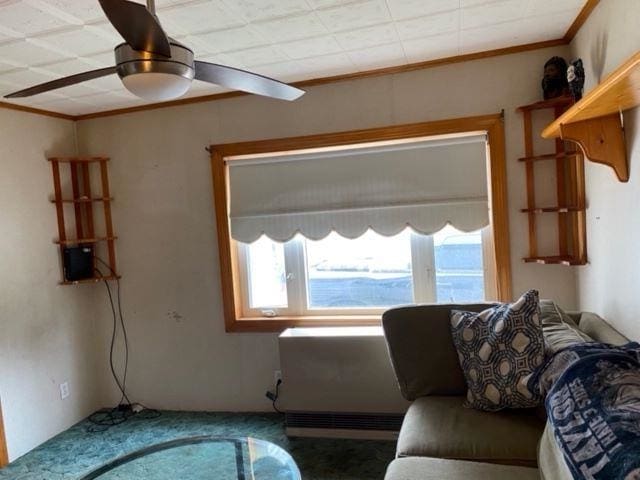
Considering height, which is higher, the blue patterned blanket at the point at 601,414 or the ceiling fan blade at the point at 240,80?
the ceiling fan blade at the point at 240,80

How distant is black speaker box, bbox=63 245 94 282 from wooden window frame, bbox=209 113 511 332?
1026mm

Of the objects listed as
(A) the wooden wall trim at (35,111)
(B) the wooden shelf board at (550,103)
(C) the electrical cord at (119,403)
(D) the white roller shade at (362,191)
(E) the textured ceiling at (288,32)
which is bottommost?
(C) the electrical cord at (119,403)

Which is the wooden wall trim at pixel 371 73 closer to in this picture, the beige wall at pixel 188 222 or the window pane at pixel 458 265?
the beige wall at pixel 188 222

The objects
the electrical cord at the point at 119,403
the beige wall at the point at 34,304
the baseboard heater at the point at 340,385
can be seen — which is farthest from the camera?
the electrical cord at the point at 119,403

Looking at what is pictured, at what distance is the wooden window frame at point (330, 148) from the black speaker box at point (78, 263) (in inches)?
40.4

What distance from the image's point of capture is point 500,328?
6.54 ft

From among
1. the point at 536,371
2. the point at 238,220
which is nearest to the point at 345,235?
the point at 238,220

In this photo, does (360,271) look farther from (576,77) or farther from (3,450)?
(3,450)

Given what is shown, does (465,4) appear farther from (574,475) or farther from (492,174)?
(574,475)

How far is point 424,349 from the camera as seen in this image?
2.22 metres

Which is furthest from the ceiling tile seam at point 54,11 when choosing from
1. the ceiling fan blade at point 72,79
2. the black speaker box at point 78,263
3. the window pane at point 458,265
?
the window pane at point 458,265

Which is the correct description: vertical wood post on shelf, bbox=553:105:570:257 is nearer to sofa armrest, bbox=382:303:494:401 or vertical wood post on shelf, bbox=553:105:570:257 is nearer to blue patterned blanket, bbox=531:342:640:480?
sofa armrest, bbox=382:303:494:401

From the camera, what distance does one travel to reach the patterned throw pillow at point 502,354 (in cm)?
190

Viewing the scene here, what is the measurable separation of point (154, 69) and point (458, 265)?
88.5 inches
